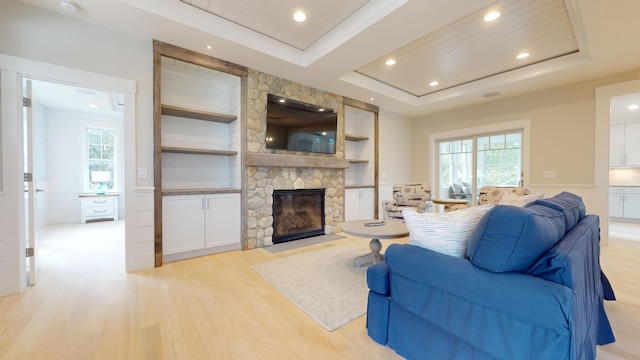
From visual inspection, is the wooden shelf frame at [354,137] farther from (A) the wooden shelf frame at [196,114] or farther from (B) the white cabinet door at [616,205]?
(B) the white cabinet door at [616,205]

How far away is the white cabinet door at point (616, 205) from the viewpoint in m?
5.93

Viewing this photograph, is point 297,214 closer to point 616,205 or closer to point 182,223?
point 182,223

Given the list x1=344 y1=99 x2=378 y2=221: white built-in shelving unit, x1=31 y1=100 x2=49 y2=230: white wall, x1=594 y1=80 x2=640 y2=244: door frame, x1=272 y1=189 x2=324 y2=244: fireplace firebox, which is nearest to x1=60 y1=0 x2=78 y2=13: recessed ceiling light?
x1=272 y1=189 x2=324 y2=244: fireplace firebox

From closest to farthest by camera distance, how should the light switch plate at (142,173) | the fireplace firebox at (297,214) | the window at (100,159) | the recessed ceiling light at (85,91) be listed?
1. the light switch plate at (142,173)
2. the fireplace firebox at (297,214)
3. the recessed ceiling light at (85,91)
4. the window at (100,159)

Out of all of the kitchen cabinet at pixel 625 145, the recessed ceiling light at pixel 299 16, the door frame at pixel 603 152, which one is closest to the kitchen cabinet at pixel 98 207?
the recessed ceiling light at pixel 299 16

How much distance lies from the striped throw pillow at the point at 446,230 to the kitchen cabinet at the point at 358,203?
11.2ft

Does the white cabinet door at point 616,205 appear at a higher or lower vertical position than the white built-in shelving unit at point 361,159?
A: lower

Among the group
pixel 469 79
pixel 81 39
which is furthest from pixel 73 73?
pixel 469 79

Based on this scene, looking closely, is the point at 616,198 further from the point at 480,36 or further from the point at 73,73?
the point at 73,73

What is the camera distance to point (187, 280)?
2.57m

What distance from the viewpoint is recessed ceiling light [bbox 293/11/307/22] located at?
265cm

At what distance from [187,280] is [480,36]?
441 cm

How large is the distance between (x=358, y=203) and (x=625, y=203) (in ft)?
21.2

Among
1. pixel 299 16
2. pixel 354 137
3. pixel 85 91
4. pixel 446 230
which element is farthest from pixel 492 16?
pixel 85 91
